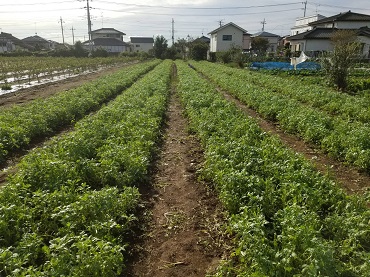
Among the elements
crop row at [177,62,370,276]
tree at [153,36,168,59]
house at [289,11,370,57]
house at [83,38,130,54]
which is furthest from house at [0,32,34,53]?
crop row at [177,62,370,276]

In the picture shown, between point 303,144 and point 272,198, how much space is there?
5080 millimetres

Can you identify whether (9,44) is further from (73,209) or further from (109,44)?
(73,209)

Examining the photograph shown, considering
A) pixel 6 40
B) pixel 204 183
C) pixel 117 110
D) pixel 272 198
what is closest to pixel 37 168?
pixel 204 183

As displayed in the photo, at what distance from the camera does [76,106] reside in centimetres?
1243

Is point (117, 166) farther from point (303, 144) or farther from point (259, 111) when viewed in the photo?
point (259, 111)

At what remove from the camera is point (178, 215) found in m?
5.43

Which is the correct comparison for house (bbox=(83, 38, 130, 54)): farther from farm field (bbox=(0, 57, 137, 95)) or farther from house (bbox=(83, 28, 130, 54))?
farm field (bbox=(0, 57, 137, 95))

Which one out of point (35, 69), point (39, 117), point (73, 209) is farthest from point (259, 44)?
point (73, 209)

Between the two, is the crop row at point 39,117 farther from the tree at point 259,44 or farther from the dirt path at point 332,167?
the tree at point 259,44

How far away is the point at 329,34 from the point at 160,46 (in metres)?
36.8

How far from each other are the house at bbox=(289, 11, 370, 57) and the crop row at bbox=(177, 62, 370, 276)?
3981cm

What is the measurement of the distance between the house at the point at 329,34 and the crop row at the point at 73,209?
4089 centimetres

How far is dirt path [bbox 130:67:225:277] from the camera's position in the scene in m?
4.21

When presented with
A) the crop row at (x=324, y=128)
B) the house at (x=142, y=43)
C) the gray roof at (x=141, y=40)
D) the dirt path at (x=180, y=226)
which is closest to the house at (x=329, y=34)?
the crop row at (x=324, y=128)
